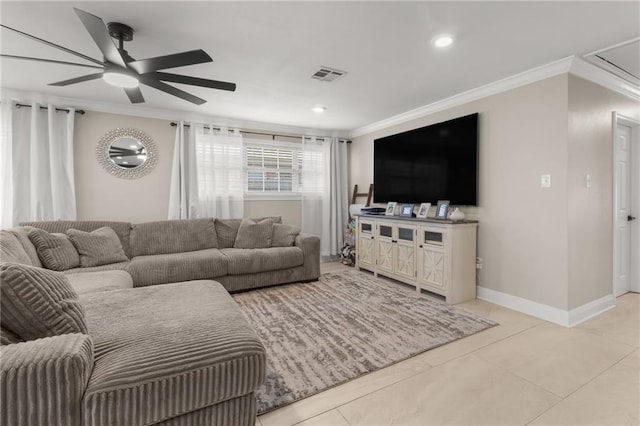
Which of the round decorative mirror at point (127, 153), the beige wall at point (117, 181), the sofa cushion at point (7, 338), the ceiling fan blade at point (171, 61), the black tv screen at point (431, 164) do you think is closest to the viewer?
the sofa cushion at point (7, 338)

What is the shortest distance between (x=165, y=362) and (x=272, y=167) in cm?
412

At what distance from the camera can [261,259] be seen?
367cm

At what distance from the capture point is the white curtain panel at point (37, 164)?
3.33 meters

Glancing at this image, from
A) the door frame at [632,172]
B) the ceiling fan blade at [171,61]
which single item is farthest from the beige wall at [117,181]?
the door frame at [632,172]

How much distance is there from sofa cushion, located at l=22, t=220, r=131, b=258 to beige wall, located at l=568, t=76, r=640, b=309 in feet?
15.4

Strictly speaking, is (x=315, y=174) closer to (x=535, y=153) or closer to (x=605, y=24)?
(x=535, y=153)

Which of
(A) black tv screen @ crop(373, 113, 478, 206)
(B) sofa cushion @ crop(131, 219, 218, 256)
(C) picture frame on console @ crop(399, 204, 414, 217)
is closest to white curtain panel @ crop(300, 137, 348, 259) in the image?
(A) black tv screen @ crop(373, 113, 478, 206)

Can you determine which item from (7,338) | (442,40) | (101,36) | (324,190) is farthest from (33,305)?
(324,190)

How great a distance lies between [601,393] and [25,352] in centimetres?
276

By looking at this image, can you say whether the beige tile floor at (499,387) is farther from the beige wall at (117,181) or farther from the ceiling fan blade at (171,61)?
the beige wall at (117,181)

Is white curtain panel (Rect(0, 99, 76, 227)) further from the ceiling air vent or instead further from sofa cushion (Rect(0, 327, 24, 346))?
sofa cushion (Rect(0, 327, 24, 346))

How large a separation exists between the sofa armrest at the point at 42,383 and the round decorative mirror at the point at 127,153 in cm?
353

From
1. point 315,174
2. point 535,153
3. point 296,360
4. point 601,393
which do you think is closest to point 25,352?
point 296,360

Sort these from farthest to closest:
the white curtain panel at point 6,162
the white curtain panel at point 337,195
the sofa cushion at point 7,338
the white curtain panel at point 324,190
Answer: the white curtain panel at point 337,195
the white curtain panel at point 324,190
the white curtain panel at point 6,162
the sofa cushion at point 7,338
